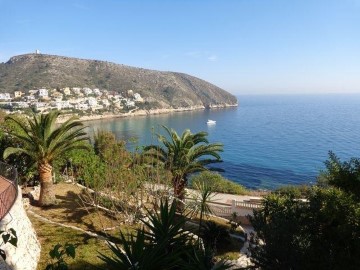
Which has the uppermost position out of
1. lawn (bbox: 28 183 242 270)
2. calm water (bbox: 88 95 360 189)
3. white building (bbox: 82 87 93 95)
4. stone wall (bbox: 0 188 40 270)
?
white building (bbox: 82 87 93 95)

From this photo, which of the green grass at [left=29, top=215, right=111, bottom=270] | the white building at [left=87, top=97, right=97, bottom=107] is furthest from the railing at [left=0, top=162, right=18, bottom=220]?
the white building at [left=87, top=97, right=97, bottom=107]

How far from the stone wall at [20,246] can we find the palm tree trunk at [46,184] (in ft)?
15.7

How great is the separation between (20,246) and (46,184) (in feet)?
23.0

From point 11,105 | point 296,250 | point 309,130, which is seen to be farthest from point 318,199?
point 11,105

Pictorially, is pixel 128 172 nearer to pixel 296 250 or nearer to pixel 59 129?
pixel 59 129

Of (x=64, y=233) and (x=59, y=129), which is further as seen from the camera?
(x=59, y=129)

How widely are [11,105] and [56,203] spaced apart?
434ft

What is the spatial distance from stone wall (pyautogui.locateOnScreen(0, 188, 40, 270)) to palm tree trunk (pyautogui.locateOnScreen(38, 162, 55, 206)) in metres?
4.79

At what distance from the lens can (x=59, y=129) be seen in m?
15.3

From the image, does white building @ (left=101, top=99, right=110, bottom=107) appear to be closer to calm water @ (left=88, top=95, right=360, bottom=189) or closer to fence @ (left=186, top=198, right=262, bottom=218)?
calm water @ (left=88, top=95, right=360, bottom=189)

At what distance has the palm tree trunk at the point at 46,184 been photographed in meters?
15.2

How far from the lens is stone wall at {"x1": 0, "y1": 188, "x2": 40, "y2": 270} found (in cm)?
809

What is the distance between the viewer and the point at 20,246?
28.5ft

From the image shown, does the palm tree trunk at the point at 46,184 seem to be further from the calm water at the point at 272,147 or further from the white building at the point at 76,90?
the white building at the point at 76,90
